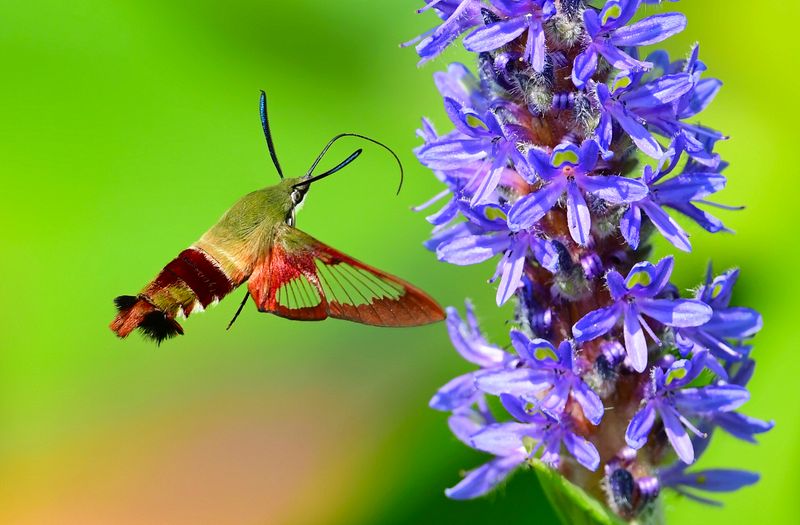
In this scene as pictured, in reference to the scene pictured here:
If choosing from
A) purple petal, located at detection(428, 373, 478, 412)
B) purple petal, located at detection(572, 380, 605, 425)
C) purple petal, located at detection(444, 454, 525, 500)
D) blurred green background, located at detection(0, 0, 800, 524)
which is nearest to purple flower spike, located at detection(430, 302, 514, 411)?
purple petal, located at detection(428, 373, 478, 412)

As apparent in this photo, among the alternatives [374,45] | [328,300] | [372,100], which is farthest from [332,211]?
[328,300]

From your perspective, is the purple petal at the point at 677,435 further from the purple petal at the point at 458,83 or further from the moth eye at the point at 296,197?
the moth eye at the point at 296,197

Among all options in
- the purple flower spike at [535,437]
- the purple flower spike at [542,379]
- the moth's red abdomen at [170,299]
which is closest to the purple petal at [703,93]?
the purple flower spike at [542,379]

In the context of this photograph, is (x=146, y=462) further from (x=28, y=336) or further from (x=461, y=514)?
(x=461, y=514)

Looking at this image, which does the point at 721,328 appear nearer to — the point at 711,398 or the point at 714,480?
the point at 711,398

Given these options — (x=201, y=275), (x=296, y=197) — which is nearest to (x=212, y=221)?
(x=296, y=197)

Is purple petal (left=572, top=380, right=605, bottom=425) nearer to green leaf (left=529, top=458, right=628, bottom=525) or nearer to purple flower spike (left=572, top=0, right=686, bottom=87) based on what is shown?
green leaf (left=529, top=458, right=628, bottom=525)
